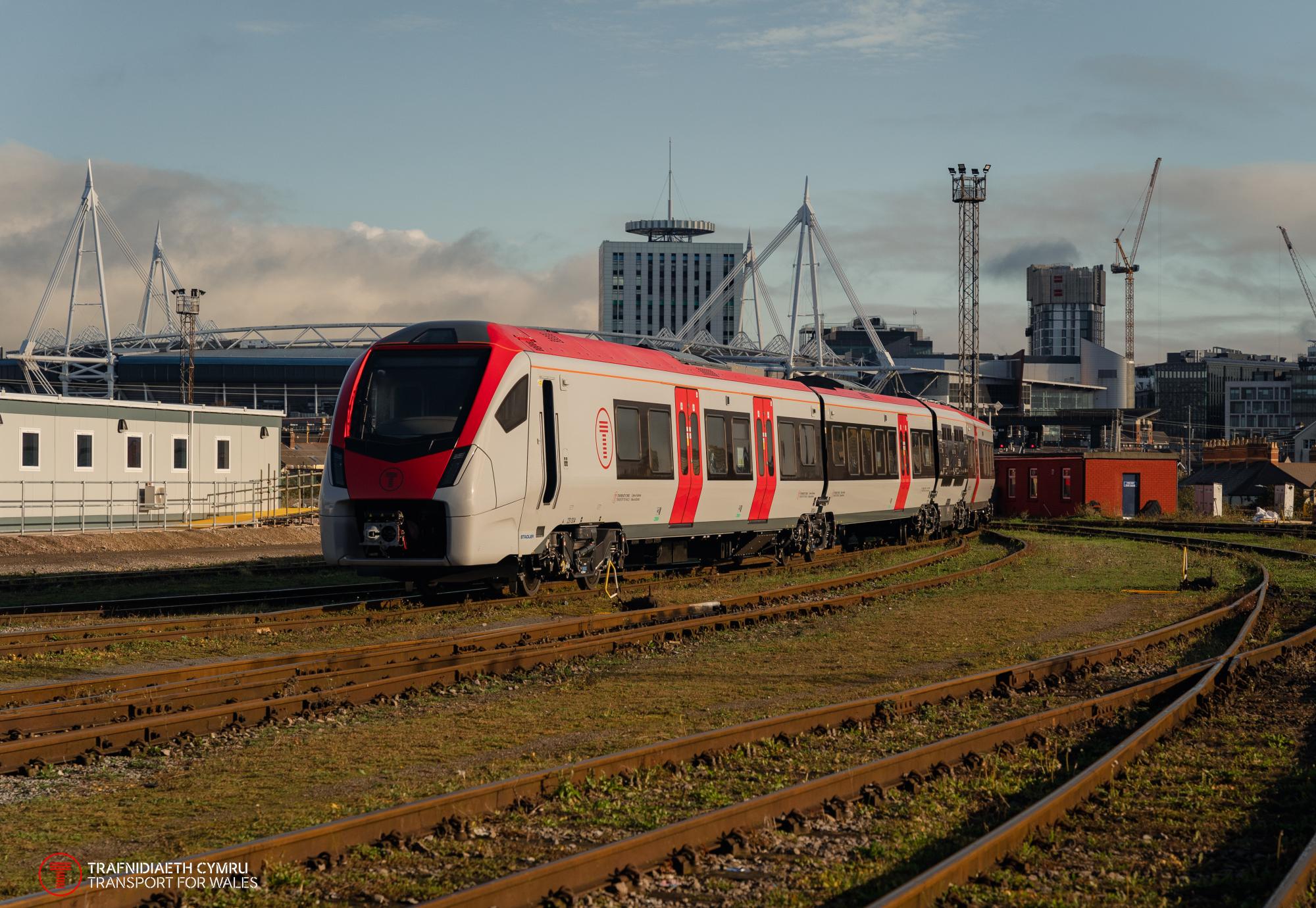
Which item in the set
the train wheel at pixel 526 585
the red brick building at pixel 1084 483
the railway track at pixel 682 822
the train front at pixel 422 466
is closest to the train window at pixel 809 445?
the train wheel at pixel 526 585

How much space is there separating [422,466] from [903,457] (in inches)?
744

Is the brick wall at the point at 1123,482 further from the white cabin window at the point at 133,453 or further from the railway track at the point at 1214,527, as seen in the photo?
the white cabin window at the point at 133,453

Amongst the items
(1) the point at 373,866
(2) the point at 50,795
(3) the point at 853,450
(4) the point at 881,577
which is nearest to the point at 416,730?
(2) the point at 50,795

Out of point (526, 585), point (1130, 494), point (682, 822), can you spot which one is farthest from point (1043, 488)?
point (682, 822)

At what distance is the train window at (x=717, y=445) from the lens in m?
23.8

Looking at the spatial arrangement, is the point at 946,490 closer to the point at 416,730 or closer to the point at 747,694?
the point at 747,694

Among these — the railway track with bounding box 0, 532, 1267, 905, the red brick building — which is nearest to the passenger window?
the railway track with bounding box 0, 532, 1267, 905

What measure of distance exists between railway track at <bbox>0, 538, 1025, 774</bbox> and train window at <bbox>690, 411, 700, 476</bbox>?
203 inches

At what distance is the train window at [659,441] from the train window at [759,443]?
347 cm

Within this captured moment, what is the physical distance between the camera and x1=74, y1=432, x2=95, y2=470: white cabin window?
37.8 metres

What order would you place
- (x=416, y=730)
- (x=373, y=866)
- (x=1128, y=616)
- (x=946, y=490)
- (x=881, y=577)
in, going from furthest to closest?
1. (x=946, y=490)
2. (x=881, y=577)
3. (x=1128, y=616)
4. (x=416, y=730)
5. (x=373, y=866)

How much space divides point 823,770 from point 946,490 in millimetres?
30360

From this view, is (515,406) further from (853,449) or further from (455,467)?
(853,449)

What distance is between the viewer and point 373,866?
6879 mm
